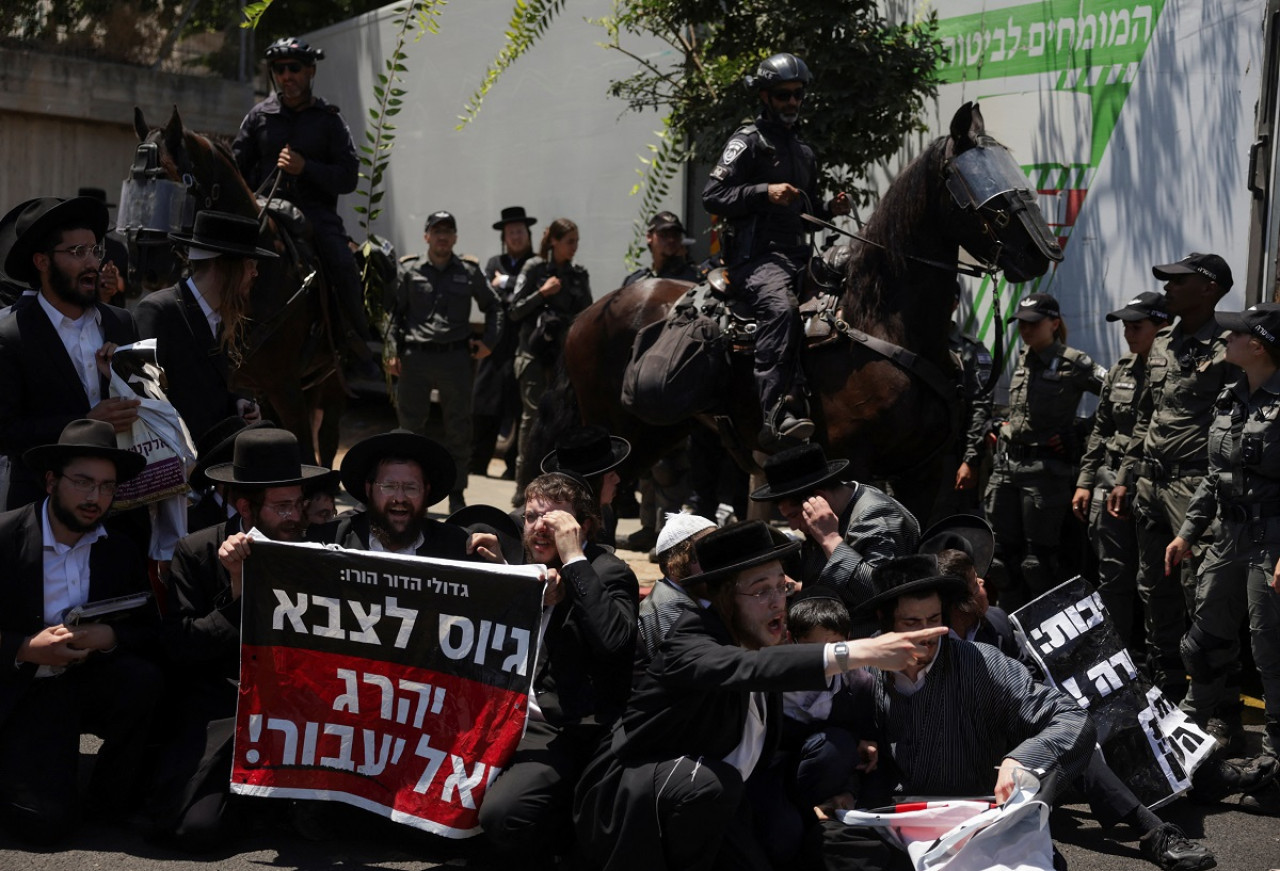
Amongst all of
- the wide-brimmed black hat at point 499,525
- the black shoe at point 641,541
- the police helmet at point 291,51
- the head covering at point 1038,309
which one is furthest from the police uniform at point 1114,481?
the police helmet at point 291,51

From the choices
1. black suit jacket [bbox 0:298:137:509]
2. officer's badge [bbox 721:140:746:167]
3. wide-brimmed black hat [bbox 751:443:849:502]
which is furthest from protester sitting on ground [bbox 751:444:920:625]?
black suit jacket [bbox 0:298:137:509]

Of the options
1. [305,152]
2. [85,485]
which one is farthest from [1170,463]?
[305,152]

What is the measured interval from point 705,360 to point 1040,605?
9.49 feet

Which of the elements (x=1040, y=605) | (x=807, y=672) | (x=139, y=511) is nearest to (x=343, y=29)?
(x=139, y=511)

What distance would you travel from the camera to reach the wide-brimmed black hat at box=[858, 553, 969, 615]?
5160 mm

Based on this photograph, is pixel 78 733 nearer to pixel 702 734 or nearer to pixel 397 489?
pixel 397 489

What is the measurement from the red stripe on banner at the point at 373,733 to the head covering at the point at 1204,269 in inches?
152

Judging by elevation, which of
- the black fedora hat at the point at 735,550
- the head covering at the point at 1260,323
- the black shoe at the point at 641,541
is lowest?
the black shoe at the point at 641,541

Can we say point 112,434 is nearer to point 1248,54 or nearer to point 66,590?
point 66,590

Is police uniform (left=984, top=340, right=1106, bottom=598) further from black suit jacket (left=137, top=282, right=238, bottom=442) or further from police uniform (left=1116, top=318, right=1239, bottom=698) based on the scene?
black suit jacket (left=137, top=282, right=238, bottom=442)

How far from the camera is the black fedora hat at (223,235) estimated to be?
718 cm

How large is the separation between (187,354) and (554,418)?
356 cm

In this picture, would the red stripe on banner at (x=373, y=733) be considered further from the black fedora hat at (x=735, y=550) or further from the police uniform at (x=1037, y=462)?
the police uniform at (x=1037, y=462)

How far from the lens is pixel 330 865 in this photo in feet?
17.7
